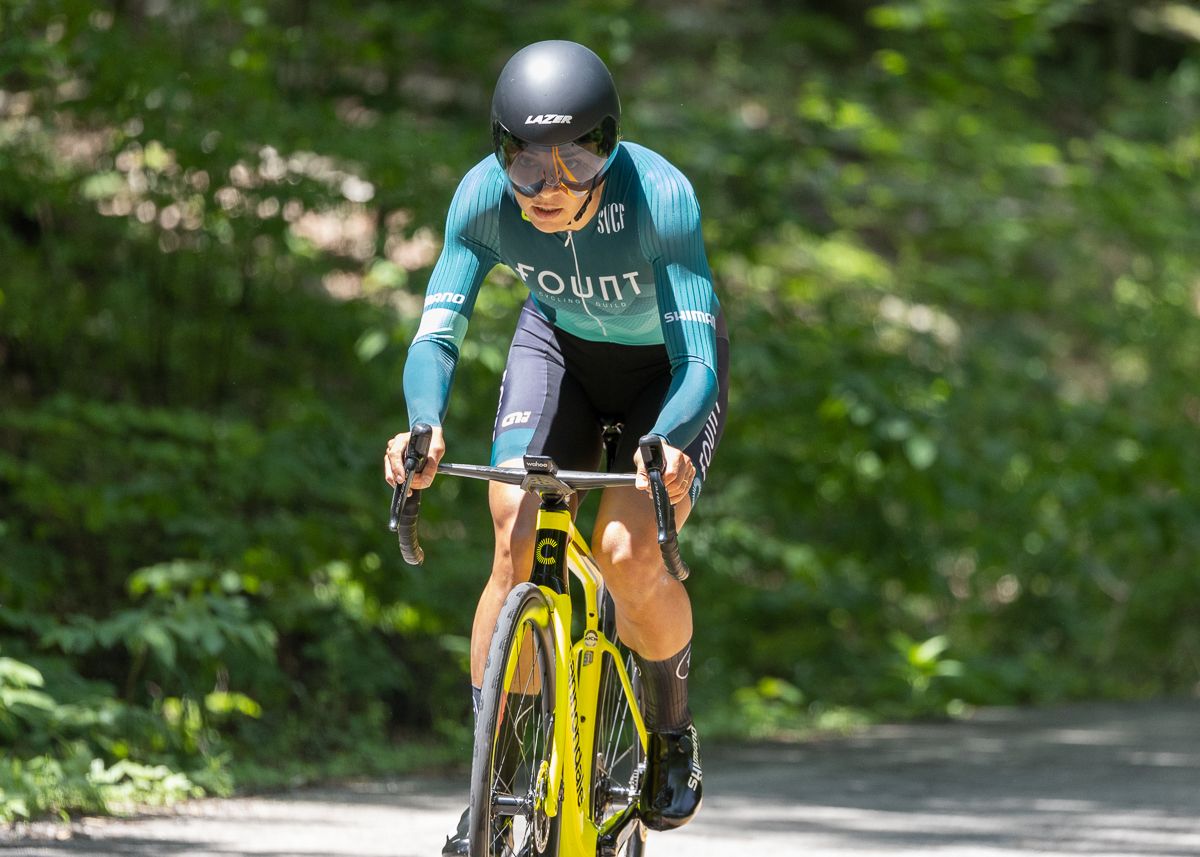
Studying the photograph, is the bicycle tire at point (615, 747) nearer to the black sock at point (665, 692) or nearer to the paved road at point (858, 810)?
the black sock at point (665, 692)

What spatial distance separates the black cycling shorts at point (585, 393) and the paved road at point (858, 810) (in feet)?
5.12

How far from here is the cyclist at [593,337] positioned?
367 cm

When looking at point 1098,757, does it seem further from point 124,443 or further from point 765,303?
point 124,443

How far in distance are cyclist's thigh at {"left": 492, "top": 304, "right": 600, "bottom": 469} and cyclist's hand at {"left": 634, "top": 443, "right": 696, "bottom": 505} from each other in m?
0.61

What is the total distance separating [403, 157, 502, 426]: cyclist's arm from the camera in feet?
12.3

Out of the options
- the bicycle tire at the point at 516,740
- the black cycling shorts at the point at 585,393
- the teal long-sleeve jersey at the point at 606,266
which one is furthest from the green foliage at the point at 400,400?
the teal long-sleeve jersey at the point at 606,266

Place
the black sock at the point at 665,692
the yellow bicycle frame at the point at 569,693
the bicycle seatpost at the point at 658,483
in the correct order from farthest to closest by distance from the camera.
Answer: the black sock at the point at 665,692 → the yellow bicycle frame at the point at 569,693 → the bicycle seatpost at the point at 658,483

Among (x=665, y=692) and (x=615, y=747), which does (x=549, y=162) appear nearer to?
(x=665, y=692)

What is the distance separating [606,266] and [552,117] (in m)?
0.52

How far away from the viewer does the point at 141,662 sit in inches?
265

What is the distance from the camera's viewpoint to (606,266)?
4.02 m

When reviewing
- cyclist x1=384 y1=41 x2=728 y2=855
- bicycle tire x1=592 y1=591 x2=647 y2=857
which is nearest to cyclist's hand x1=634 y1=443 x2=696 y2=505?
cyclist x1=384 y1=41 x2=728 y2=855

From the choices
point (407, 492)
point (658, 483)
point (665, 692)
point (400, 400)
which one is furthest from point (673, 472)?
point (400, 400)

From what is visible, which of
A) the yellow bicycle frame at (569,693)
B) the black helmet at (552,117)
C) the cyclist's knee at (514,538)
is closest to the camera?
the black helmet at (552,117)
